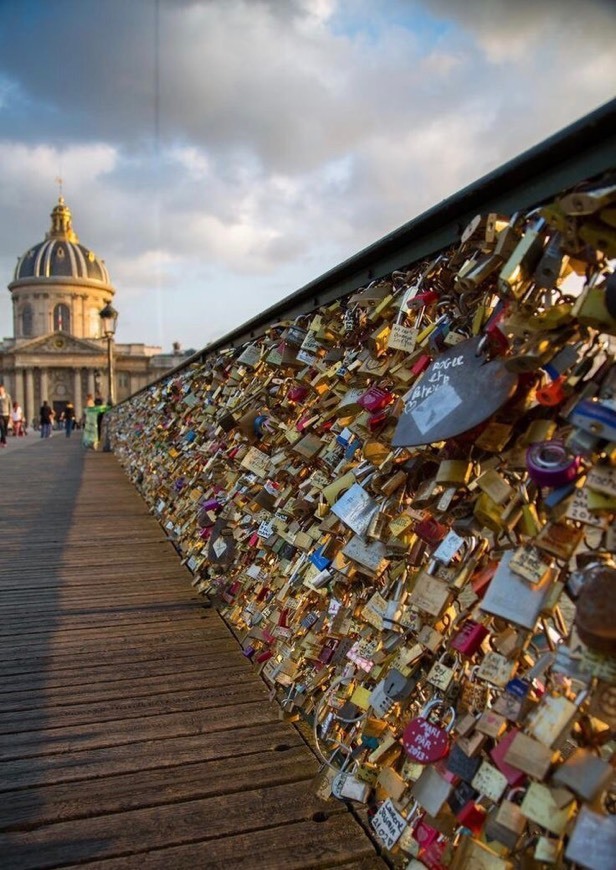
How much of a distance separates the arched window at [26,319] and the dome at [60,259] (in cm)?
390

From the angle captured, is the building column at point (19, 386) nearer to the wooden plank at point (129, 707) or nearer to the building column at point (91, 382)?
the building column at point (91, 382)

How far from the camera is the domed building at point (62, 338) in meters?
89.9

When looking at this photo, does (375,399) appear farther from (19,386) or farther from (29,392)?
(29,392)

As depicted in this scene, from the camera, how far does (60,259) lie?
9994 centimetres

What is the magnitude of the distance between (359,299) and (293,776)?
138 centimetres

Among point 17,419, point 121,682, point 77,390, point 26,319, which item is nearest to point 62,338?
point 77,390

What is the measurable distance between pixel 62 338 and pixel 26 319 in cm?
1133

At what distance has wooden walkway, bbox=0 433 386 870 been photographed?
1.76 meters

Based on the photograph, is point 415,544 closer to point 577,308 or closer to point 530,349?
point 530,349

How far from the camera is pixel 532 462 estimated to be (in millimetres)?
1279

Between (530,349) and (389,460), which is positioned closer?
(530,349)

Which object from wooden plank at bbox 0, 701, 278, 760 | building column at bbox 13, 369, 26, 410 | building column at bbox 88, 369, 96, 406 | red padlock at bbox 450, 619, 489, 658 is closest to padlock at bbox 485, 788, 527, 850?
red padlock at bbox 450, 619, 489, 658

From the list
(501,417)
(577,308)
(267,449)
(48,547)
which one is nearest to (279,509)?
(267,449)

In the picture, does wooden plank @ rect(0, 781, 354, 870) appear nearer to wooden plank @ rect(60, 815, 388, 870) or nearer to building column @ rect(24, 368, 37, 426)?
wooden plank @ rect(60, 815, 388, 870)
